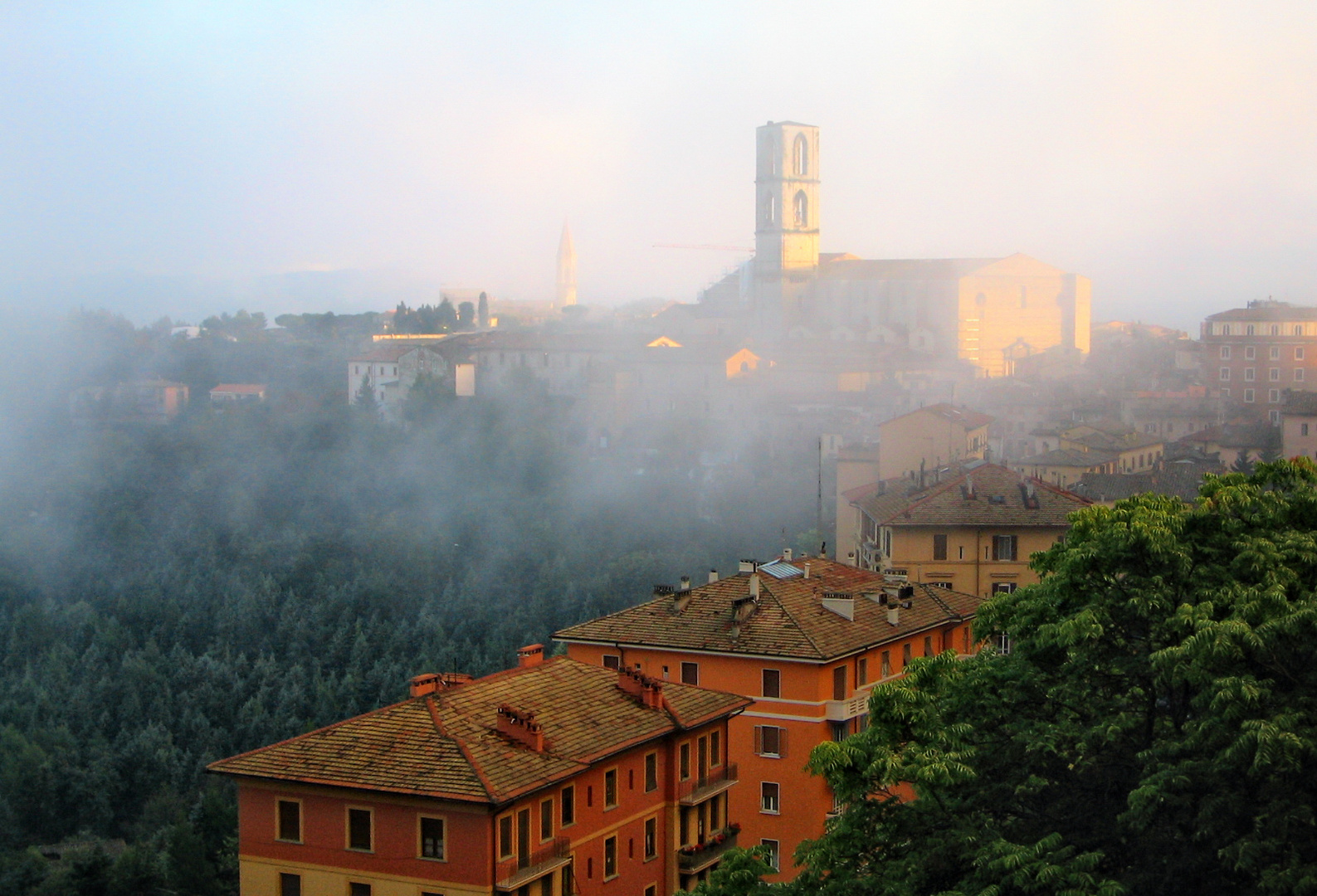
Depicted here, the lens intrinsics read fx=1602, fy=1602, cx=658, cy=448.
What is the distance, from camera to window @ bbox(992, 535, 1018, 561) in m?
19.1

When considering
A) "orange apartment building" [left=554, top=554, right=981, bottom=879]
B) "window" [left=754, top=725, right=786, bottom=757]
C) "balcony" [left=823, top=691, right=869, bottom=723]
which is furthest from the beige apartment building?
"window" [left=754, top=725, right=786, bottom=757]

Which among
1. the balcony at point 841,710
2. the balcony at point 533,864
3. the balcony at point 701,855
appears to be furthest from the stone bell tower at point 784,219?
the balcony at point 533,864

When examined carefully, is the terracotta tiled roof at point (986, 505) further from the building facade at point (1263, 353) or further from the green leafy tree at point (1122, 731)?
the building facade at point (1263, 353)

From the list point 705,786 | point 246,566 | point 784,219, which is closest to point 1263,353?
point 784,219

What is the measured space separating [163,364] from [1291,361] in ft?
152

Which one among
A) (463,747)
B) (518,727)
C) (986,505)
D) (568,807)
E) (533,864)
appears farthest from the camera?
(986,505)

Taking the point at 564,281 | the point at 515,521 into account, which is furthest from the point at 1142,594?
the point at 564,281

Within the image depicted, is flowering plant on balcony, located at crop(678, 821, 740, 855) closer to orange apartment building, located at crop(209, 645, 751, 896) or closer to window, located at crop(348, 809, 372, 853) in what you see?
orange apartment building, located at crop(209, 645, 751, 896)

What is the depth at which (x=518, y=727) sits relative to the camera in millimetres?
10102

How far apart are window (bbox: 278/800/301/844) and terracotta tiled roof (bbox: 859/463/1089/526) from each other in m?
10.9

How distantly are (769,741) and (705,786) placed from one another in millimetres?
1893

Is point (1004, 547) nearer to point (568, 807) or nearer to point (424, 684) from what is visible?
point (424, 684)

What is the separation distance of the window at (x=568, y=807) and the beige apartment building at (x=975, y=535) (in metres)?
9.76

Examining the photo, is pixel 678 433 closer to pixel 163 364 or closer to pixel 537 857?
pixel 163 364
